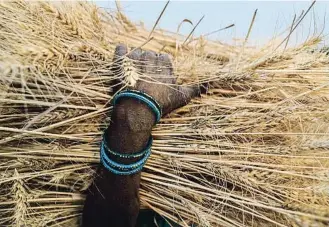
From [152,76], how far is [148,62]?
5 cm

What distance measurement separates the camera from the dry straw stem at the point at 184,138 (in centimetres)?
146

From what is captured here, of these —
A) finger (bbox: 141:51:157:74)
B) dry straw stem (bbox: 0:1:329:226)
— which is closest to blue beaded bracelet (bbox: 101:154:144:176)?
dry straw stem (bbox: 0:1:329:226)

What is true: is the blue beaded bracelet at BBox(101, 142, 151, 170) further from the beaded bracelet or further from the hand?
the hand

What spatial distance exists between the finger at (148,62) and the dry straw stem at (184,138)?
0.05 meters

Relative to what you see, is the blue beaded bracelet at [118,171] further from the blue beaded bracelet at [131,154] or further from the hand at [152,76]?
the hand at [152,76]

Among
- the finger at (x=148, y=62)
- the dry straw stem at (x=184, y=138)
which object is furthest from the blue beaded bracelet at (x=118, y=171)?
the finger at (x=148, y=62)

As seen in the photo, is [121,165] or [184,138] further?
[184,138]

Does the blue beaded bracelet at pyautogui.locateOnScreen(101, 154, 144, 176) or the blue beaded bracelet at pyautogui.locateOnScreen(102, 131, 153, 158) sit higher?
the blue beaded bracelet at pyautogui.locateOnScreen(102, 131, 153, 158)

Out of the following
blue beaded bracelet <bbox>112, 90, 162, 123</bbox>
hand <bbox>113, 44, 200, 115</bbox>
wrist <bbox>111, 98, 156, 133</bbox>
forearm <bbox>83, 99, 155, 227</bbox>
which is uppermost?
hand <bbox>113, 44, 200, 115</bbox>

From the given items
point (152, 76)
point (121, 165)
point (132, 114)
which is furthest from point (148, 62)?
point (121, 165)

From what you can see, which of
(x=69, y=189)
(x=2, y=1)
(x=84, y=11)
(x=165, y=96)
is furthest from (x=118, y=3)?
(x=69, y=189)

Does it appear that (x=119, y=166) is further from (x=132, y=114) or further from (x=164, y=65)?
(x=164, y=65)

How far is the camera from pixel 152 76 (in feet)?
4.75

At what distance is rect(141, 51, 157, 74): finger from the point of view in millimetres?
1462
